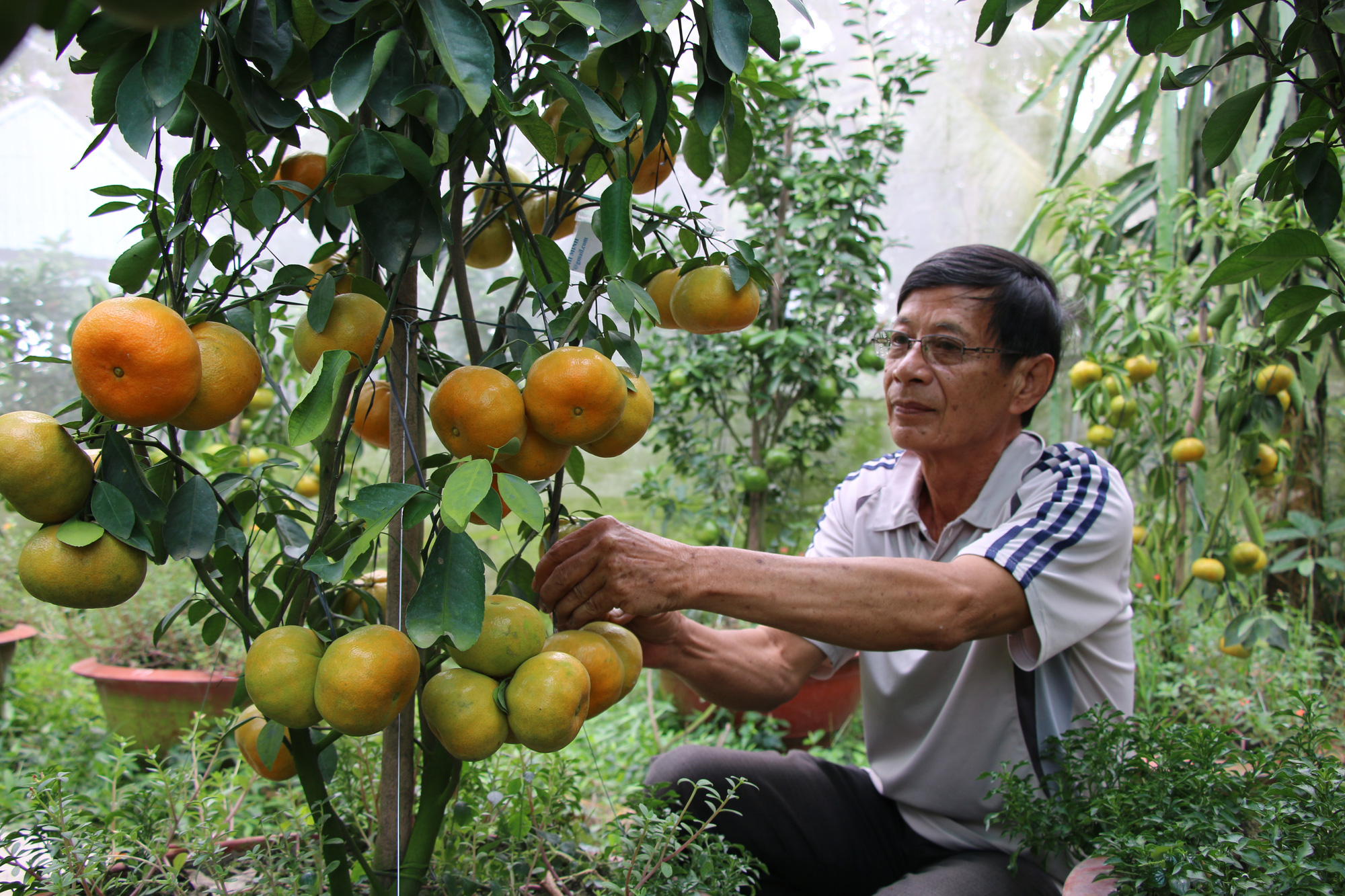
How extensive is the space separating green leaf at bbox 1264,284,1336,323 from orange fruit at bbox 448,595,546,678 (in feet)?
2.16

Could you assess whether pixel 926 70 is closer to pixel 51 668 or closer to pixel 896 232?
pixel 896 232

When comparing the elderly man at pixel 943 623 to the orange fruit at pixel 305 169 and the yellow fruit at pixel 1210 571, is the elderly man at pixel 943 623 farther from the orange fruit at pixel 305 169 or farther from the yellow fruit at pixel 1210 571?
the yellow fruit at pixel 1210 571

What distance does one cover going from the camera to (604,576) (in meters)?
0.82

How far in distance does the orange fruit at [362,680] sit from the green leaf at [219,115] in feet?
1.10

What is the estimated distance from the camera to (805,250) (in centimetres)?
239

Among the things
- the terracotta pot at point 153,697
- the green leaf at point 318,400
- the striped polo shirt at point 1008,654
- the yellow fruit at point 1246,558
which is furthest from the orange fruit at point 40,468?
the yellow fruit at point 1246,558

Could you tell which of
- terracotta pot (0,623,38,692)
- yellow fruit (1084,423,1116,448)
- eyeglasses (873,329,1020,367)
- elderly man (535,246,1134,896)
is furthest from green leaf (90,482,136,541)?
yellow fruit (1084,423,1116,448)

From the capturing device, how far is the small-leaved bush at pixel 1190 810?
2.19 feet

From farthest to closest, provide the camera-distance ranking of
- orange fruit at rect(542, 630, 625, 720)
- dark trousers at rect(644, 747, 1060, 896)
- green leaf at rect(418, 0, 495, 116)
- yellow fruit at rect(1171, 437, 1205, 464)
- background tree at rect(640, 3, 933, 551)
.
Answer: background tree at rect(640, 3, 933, 551) < yellow fruit at rect(1171, 437, 1205, 464) < dark trousers at rect(644, 747, 1060, 896) < orange fruit at rect(542, 630, 625, 720) < green leaf at rect(418, 0, 495, 116)

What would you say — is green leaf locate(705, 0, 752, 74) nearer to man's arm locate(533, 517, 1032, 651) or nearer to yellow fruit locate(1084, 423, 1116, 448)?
man's arm locate(533, 517, 1032, 651)

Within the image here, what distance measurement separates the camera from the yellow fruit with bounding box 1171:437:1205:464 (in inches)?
75.5

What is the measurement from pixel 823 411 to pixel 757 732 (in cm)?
96

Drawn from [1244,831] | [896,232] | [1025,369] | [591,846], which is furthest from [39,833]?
[896,232]

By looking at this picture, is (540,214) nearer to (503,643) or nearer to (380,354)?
(380,354)
